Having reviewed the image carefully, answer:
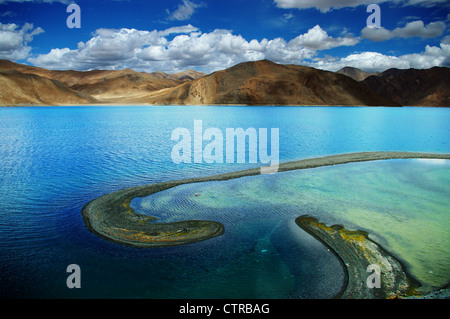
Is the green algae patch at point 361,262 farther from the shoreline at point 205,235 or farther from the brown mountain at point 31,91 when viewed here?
the brown mountain at point 31,91

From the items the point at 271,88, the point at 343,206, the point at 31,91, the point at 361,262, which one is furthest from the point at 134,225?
the point at 271,88

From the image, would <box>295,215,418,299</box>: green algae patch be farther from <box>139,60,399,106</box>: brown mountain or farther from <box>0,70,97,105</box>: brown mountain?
<box>139,60,399,106</box>: brown mountain

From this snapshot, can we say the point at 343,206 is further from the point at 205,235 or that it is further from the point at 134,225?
the point at 134,225

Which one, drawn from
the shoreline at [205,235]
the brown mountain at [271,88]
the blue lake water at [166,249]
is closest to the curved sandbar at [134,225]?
the shoreline at [205,235]

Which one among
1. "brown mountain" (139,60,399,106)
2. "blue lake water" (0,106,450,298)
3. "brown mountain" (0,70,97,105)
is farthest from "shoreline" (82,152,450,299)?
"brown mountain" (139,60,399,106)
